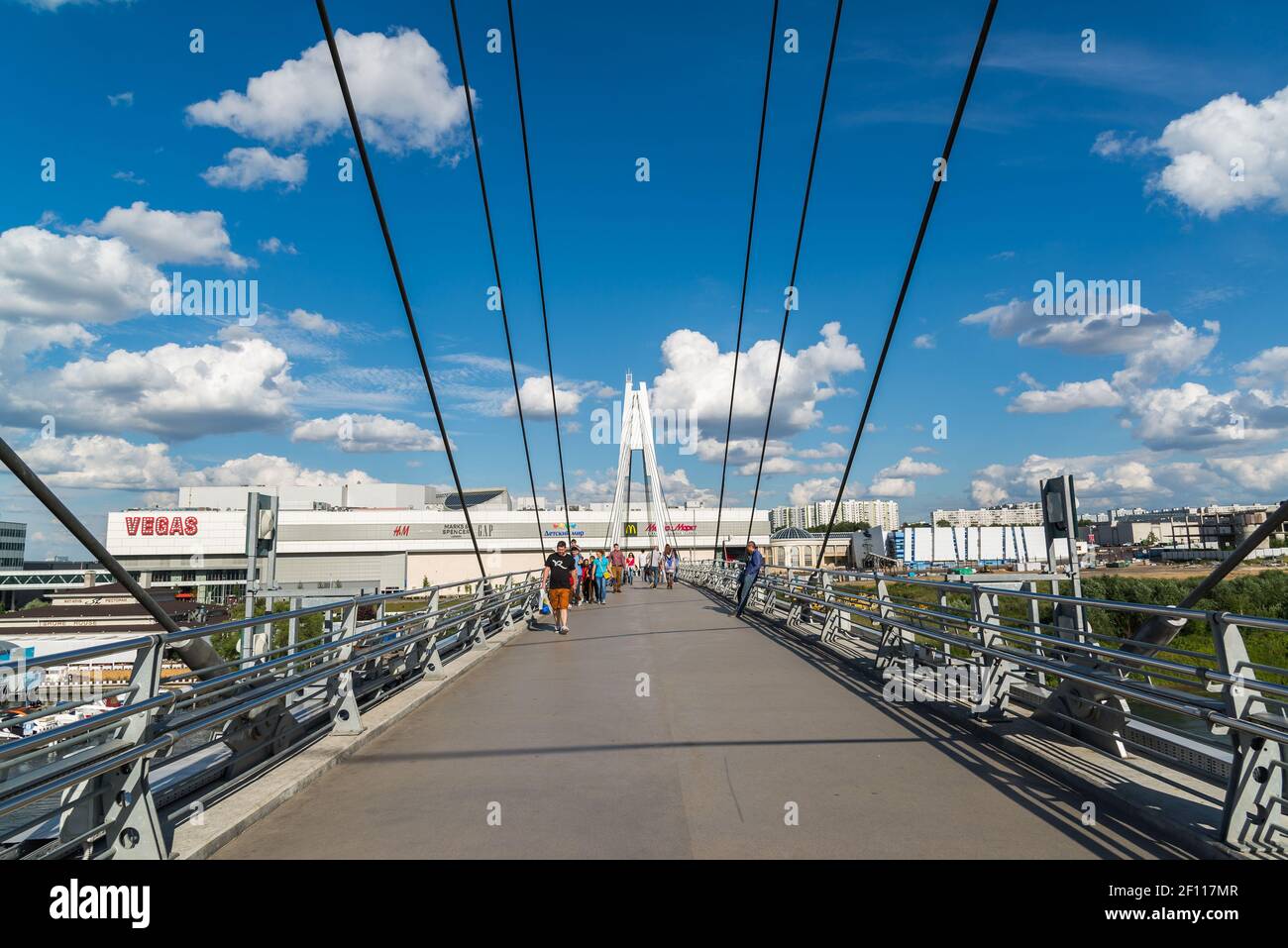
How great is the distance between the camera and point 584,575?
29766mm

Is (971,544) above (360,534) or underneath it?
underneath

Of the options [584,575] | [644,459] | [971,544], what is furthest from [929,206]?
[971,544]

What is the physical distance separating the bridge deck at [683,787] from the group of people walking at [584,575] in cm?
697

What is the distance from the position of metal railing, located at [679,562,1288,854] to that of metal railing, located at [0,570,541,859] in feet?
17.8

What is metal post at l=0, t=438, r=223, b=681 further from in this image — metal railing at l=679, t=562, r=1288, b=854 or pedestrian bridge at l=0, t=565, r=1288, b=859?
metal railing at l=679, t=562, r=1288, b=854

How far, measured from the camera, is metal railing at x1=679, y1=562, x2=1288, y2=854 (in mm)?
4402

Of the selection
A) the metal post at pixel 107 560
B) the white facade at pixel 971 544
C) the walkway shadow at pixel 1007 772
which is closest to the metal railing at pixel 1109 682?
the walkway shadow at pixel 1007 772

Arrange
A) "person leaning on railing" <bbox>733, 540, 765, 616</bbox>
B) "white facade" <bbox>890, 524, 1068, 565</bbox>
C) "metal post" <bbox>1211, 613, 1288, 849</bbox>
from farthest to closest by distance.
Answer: "white facade" <bbox>890, 524, 1068, 565</bbox> < "person leaning on railing" <bbox>733, 540, 765, 616</bbox> < "metal post" <bbox>1211, 613, 1288, 849</bbox>

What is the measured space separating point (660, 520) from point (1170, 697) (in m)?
55.5

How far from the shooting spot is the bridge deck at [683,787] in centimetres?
475

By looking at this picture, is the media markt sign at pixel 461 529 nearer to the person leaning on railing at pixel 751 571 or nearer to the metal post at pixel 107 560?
the person leaning on railing at pixel 751 571

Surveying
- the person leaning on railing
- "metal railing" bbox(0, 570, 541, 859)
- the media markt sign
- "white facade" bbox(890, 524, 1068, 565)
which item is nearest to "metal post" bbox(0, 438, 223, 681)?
"metal railing" bbox(0, 570, 541, 859)

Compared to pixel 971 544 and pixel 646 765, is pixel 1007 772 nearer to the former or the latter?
pixel 646 765

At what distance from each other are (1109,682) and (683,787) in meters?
2.95
